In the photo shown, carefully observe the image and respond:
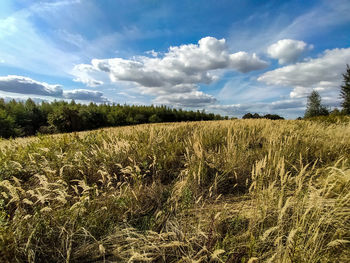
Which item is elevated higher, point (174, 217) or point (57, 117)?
point (57, 117)

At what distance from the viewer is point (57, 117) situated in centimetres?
2166

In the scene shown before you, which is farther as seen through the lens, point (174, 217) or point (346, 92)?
point (346, 92)

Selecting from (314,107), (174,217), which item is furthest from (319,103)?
(174,217)

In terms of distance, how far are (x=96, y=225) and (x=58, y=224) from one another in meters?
0.32

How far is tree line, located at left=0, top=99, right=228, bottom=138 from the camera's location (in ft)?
60.3

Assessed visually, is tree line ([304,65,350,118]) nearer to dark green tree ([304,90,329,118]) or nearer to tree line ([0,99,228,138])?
dark green tree ([304,90,329,118])

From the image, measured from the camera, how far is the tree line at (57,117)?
1839 centimetres

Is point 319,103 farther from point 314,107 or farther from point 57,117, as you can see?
point 57,117

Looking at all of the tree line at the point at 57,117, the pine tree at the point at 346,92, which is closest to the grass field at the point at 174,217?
the tree line at the point at 57,117

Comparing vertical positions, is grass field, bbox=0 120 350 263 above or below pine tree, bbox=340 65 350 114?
below

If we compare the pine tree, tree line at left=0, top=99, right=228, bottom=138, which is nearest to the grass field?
tree line at left=0, top=99, right=228, bottom=138

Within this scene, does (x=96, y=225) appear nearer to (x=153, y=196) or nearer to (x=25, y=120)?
(x=153, y=196)

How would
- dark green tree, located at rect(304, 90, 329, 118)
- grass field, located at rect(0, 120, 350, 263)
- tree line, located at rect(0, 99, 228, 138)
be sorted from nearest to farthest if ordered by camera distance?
grass field, located at rect(0, 120, 350, 263) < tree line, located at rect(0, 99, 228, 138) < dark green tree, located at rect(304, 90, 329, 118)

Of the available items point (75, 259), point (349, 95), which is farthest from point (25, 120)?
point (349, 95)
